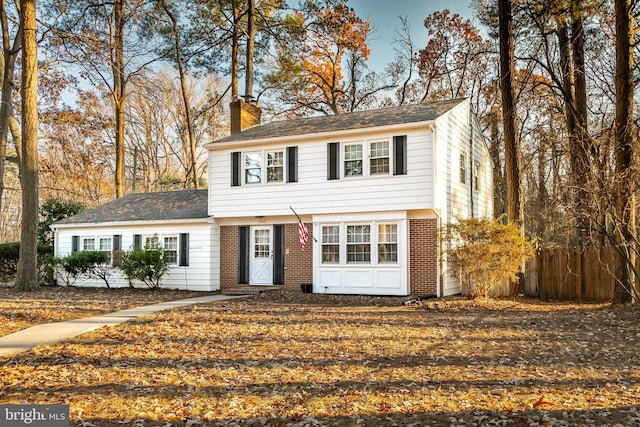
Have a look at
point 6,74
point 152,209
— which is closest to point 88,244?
point 152,209

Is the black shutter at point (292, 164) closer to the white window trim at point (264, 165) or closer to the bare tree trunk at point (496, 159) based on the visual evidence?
the white window trim at point (264, 165)

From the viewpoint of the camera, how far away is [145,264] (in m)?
18.6

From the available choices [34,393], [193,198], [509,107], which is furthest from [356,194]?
[34,393]

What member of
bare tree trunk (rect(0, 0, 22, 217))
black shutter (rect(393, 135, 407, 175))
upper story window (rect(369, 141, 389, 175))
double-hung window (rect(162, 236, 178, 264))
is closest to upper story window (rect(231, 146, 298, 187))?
upper story window (rect(369, 141, 389, 175))

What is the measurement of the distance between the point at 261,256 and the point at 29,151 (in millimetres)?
8240

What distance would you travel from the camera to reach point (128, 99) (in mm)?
35125

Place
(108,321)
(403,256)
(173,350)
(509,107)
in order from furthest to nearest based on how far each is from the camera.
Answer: (509,107)
(403,256)
(108,321)
(173,350)

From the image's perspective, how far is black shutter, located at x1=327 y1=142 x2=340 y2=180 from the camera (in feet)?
55.0

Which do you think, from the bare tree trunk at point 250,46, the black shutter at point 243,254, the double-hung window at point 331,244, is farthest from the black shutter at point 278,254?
the bare tree trunk at point 250,46

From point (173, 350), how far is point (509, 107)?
13263mm

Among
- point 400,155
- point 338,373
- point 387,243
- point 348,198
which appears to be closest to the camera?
point 338,373

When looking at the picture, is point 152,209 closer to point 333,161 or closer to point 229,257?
point 229,257

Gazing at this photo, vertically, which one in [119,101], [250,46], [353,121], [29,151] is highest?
[250,46]

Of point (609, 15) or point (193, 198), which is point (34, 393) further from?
point (609, 15)
